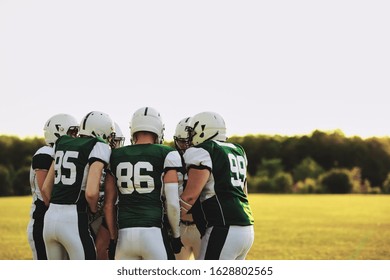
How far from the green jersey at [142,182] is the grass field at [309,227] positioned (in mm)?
10397

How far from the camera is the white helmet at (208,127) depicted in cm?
527

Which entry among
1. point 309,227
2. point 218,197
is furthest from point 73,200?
point 309,227

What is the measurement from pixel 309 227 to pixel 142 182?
69.4 feet

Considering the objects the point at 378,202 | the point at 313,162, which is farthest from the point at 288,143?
the point at 378,202

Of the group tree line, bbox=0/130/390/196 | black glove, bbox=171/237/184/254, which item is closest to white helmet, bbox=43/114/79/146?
black glove, bbox=171/237/184/254

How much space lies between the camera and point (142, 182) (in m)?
4.75

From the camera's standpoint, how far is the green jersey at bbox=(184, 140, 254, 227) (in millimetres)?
5016

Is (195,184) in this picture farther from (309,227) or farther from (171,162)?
(309,227)

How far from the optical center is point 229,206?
5031mm

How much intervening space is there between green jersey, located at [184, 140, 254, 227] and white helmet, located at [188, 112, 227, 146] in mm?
168

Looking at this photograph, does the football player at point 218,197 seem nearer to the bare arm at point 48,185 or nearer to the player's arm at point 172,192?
the player's arm at point 172,192

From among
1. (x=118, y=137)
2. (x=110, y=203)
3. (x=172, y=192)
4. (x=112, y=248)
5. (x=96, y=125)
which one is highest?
(x=96, y=125)

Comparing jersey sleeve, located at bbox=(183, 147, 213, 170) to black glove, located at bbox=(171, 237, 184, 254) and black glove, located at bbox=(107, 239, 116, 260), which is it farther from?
black glove, located at bbox=(107, 239, 116, 260)

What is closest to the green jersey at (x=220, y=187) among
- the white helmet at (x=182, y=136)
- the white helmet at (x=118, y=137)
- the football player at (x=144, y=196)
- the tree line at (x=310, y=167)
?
the football player at (x=144, y=196)
